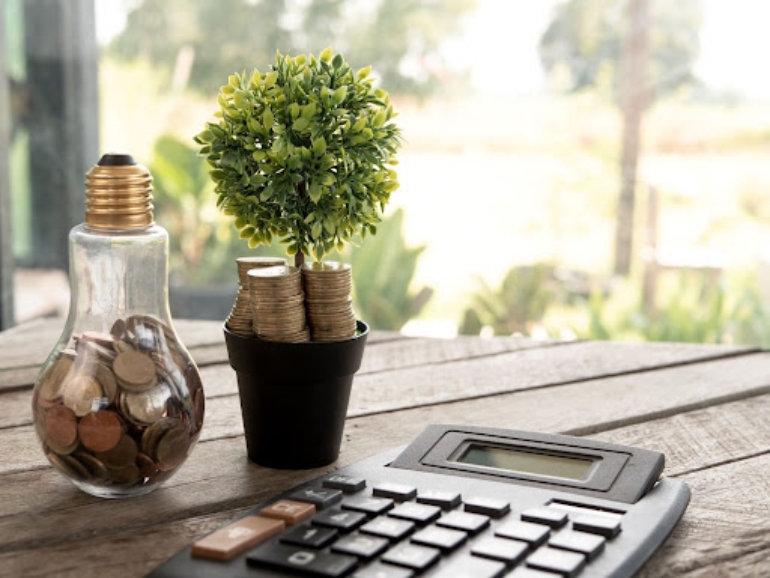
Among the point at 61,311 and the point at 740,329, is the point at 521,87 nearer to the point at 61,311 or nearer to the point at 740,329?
the point at 740,329

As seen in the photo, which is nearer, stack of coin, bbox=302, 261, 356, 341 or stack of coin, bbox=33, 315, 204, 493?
stack of coin, bbox=33, 315, 204, 493

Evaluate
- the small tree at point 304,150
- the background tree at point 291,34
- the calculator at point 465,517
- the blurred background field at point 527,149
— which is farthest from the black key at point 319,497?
the background tree at point 291,34

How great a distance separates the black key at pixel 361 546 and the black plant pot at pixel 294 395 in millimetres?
205

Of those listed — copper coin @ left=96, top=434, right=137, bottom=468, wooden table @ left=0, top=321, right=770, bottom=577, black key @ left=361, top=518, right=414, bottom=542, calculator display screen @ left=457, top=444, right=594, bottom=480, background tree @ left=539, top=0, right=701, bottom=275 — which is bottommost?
wooden table @ left=0, top=321, right=770, bottom=577

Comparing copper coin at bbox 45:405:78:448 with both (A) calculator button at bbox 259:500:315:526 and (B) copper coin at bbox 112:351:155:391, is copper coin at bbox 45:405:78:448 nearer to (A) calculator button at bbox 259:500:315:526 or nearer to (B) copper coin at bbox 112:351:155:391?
(B) copper coin at bbox 112:351:155:391

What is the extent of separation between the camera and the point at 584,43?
3.04m

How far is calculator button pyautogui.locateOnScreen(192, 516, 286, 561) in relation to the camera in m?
0.66

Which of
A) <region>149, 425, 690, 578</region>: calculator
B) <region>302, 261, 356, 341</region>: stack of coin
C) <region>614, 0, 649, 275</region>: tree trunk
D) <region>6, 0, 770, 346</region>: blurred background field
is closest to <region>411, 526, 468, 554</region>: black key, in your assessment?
<region>149, 425, 690, 578</region>: calculator

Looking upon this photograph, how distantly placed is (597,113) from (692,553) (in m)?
2.45

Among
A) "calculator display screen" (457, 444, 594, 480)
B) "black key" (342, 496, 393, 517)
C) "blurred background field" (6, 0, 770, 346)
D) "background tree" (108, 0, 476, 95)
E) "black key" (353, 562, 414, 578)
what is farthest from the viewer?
"background tree" (108, 0, 476, 95)

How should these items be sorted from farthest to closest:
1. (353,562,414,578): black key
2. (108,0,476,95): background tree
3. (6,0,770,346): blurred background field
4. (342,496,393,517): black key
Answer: (108,0,476,95): background tree
(6,0,770,346): blurred background field
(342,496,393,517): black key
(353,562,414,578): black key

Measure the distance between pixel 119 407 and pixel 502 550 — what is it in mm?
290

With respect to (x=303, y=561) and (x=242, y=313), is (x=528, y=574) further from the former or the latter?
(x=242, y=313)

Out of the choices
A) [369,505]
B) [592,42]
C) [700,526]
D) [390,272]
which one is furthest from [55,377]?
[592,42]
